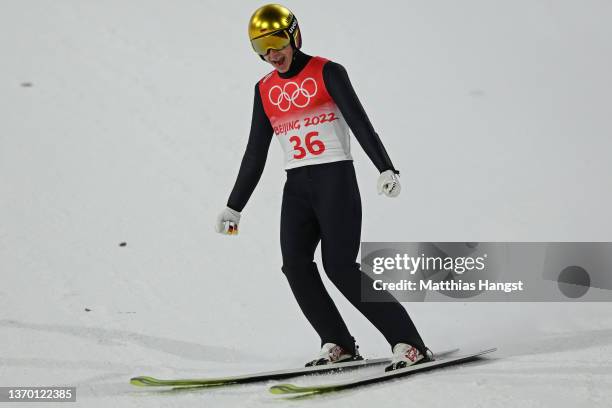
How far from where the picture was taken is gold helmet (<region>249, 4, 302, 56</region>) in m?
4.88

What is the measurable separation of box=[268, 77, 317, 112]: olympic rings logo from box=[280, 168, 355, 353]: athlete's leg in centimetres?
37

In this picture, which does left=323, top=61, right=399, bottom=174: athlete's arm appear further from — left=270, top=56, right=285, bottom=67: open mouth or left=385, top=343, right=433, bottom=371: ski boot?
left=385, top=343, right=433, bottom=371: ski boot

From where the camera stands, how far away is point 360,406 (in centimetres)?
440

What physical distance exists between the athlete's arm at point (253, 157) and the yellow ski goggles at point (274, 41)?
0.38 metres

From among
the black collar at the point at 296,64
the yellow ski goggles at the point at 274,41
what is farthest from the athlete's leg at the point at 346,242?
the yellow ski goggles at the point at 274,41

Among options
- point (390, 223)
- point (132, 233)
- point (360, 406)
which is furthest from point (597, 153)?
point (360, 406)

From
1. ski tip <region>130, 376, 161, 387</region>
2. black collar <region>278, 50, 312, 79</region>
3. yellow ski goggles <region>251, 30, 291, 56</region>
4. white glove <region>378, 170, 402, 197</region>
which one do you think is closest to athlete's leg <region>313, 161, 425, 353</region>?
white glove <region>378, 170, 402, 197</region>

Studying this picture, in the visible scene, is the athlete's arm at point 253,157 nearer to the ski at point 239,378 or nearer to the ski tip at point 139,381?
the ski at point 239,378

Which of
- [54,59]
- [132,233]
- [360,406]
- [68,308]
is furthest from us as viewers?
[54,59]

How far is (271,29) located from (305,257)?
130 cm

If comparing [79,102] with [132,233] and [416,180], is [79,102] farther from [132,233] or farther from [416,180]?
[416,180]

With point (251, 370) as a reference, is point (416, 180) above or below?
above

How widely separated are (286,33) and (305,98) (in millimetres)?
368

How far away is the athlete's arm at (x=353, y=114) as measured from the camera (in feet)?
16.0
